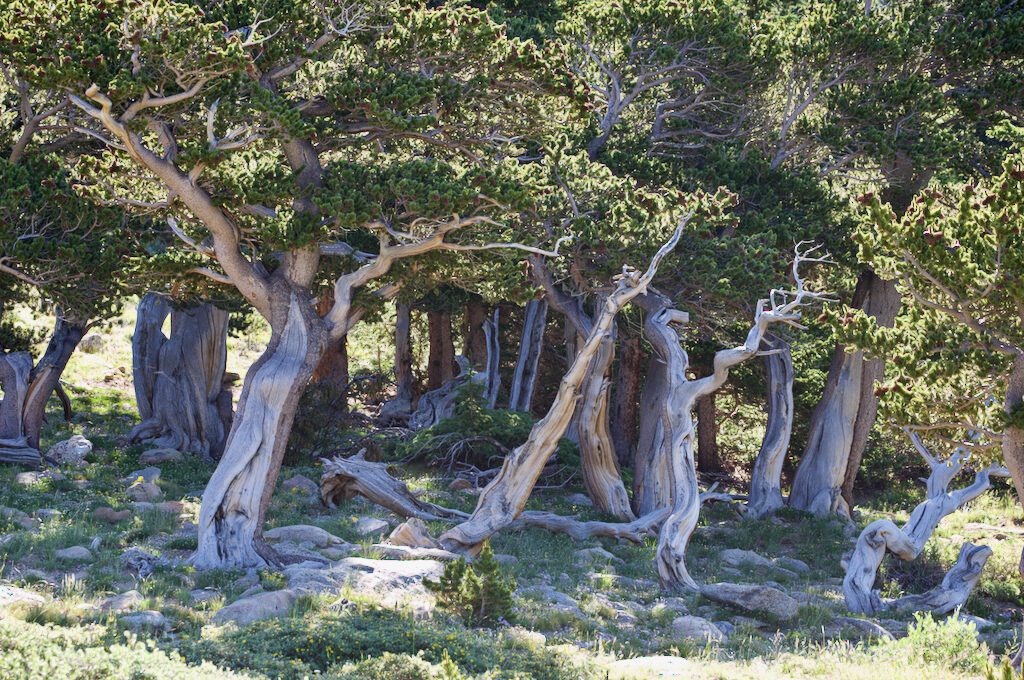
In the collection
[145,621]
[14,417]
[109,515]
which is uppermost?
[14,417]

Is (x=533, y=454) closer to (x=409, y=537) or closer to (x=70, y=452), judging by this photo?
(x=409, y=537)

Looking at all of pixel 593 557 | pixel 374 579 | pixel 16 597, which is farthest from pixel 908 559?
pixel 16 597

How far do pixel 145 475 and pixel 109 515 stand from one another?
291cm

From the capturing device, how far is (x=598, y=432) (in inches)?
704

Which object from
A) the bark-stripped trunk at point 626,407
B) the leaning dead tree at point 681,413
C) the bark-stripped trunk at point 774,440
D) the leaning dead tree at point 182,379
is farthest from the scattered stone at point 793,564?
the leaning dead tree at point 182,379

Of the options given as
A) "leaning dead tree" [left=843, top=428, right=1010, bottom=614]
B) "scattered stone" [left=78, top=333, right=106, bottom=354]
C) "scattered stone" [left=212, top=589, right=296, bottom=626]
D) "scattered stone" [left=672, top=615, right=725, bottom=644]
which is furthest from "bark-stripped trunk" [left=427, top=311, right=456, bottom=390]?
"scattered stone" [left=212, top=589, right=296, bottom=626]

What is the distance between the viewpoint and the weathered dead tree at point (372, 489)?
16266mm

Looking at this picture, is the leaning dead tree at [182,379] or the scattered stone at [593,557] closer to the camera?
the scattered stone at [593,557]

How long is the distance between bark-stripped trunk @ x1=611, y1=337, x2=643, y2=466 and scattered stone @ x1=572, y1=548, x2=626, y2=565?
715 centimetres

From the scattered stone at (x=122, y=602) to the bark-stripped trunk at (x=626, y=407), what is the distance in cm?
1337

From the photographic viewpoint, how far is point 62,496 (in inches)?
603

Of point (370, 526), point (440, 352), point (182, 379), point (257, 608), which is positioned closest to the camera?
point (257, 608)

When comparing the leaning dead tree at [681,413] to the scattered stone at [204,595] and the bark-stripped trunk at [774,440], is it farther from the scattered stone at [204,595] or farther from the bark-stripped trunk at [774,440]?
the scattered stone at [204,595]

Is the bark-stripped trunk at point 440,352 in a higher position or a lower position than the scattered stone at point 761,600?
higher
